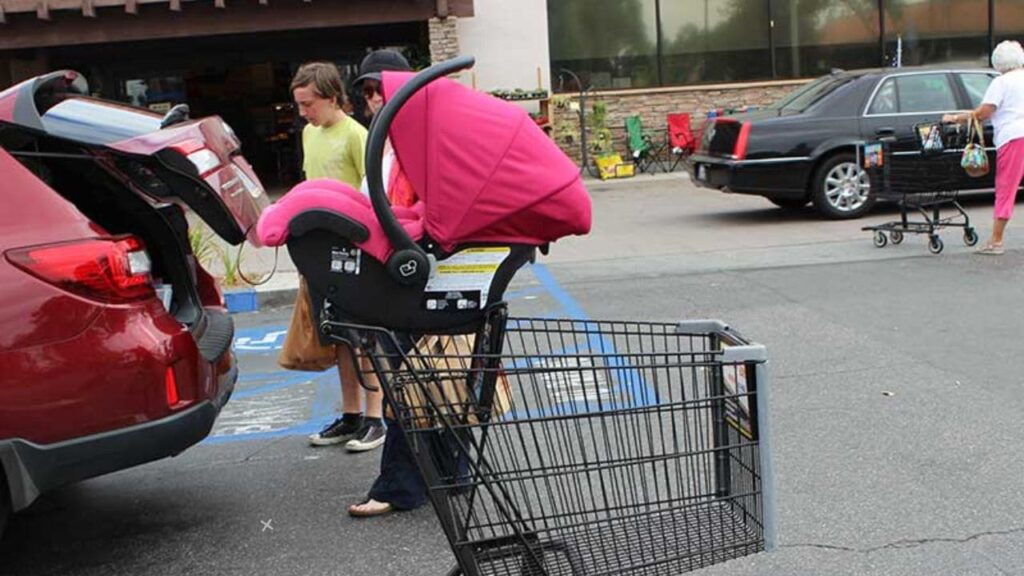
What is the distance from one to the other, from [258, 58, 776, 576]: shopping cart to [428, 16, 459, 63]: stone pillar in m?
14.1

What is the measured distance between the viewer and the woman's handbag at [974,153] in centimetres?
899

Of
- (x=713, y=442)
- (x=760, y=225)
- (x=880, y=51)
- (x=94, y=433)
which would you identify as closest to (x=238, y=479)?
(x=94, y=433)

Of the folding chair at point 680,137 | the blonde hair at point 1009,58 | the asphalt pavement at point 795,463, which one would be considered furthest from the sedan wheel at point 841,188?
the folding chair at point 680,137

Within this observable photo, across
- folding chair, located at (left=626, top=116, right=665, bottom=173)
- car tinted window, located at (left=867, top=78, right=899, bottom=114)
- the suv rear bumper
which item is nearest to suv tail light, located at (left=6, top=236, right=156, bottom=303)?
the suv rear bumper

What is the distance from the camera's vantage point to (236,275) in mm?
9070

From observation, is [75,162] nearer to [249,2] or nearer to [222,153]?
[222,153]

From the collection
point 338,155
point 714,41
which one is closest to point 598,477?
point 338,155

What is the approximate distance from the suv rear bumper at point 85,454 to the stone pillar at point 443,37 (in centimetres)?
1347

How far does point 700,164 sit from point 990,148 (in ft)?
10.4

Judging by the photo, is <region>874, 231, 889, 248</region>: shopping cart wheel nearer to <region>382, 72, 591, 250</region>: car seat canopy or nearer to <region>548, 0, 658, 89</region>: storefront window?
<region>382, 72, 591, 250</region>: car seat canopy

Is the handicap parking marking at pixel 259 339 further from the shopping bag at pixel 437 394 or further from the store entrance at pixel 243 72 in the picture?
the store entrance at pixel 243 72

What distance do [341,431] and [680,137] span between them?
45.3ft

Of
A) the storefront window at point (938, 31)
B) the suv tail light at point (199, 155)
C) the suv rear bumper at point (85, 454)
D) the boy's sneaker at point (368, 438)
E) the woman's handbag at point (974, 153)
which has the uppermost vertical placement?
the storefront window at point (938, 31)

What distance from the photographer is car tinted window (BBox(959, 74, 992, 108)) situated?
11.6 m
